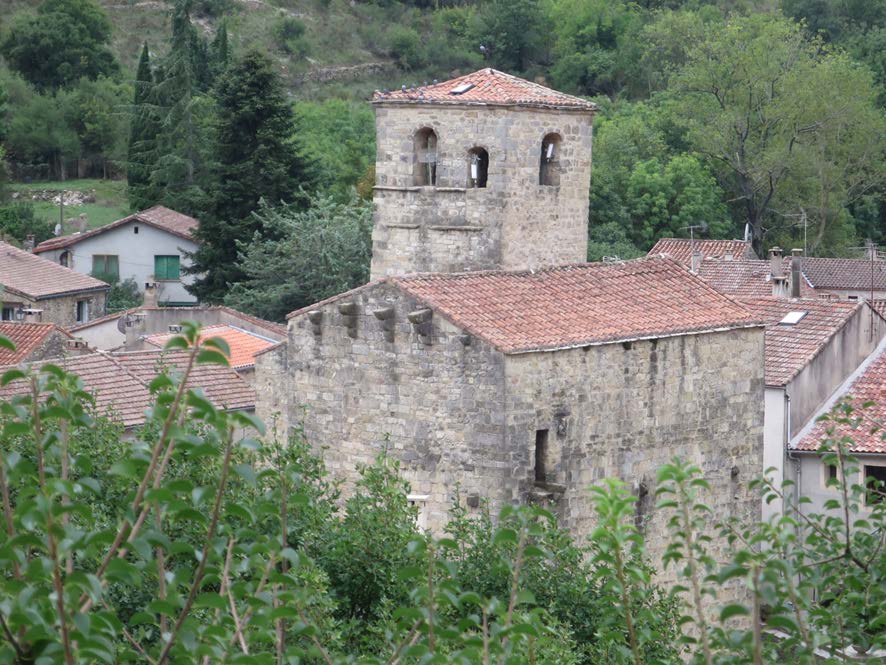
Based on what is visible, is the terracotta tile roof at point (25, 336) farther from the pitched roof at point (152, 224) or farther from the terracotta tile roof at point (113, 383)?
the pitched roof at point (152, 224)

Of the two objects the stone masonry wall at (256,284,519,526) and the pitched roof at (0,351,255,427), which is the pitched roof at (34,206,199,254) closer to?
the pitched roof at (0,351,255,427)

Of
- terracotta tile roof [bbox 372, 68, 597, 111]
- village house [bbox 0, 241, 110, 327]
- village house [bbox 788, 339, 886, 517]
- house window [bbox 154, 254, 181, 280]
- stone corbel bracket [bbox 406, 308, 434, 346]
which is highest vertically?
terracotta tile roof [bbox 372, 68, 597, 111]

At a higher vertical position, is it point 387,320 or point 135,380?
point 387,320

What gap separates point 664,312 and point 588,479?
2.72m

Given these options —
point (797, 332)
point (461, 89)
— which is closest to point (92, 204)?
point (797, 332)

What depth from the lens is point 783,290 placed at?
40812 mm

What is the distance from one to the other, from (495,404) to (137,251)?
111 feet

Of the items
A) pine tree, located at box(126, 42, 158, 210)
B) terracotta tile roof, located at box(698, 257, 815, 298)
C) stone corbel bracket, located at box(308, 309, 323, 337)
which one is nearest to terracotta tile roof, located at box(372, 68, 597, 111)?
stone corbel bracket, located at box(308, 309, 323, 337)

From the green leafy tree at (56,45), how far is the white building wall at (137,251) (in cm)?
1843

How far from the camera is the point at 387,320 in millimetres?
20625

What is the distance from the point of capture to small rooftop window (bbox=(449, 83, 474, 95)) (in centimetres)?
2361

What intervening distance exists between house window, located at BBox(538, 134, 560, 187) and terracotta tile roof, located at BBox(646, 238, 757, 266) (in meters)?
25.2

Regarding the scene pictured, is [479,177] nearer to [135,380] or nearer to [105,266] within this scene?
[135,380]

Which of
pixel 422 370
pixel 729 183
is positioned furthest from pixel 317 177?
pixel 422 370
